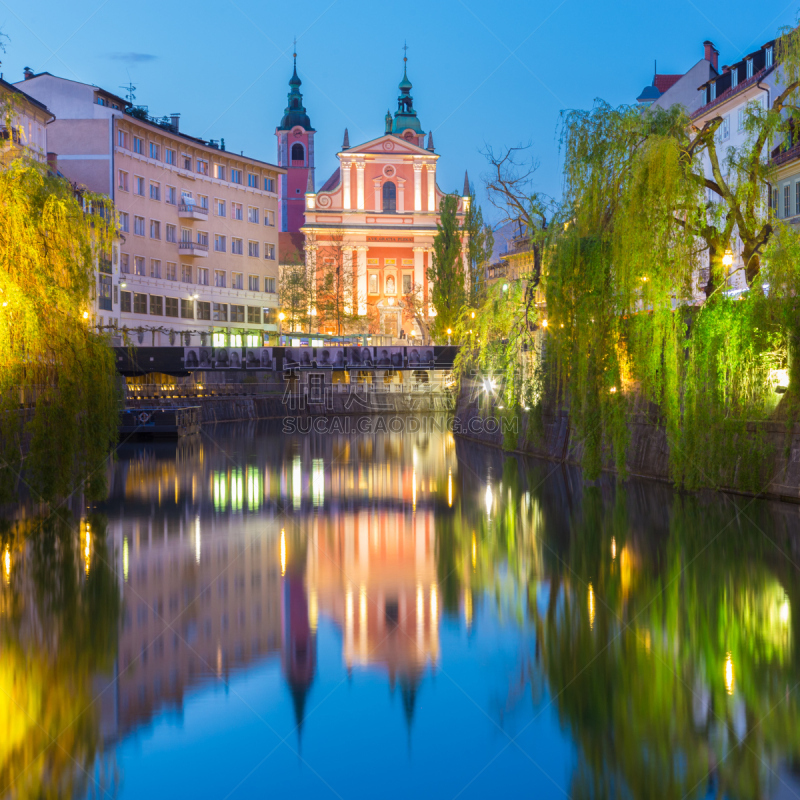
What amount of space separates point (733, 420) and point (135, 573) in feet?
48.1

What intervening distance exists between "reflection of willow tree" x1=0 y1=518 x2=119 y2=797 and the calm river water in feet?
0.13

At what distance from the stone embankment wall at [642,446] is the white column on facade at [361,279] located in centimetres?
6155

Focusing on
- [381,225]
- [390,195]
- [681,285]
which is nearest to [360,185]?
[390,195]

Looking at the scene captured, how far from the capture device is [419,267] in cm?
11288

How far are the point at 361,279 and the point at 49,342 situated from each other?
90341 mm

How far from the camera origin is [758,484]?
25.8m

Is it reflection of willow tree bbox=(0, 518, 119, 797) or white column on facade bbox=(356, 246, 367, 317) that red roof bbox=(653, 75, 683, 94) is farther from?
reflection of willow tree bbox=(0, 518, 119, 797)

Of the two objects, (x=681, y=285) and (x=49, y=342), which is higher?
(x=681, y=285)

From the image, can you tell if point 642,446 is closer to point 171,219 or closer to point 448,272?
point 448,272

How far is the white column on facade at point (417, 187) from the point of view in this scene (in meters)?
111

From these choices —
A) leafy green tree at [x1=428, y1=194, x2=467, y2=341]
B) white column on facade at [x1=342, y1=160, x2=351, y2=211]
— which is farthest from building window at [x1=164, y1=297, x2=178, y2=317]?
white column on facade at [x1=342, y1=160, x2=351, y2=211]

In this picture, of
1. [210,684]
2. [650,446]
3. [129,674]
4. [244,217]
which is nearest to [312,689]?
[210,684]

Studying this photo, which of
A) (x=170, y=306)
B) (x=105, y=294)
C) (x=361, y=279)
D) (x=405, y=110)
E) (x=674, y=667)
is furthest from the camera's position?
(x=405, y=110)

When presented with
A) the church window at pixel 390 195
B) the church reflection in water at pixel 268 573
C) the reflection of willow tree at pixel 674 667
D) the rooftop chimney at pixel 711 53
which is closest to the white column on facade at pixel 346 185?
the church window at pixel 390 195
